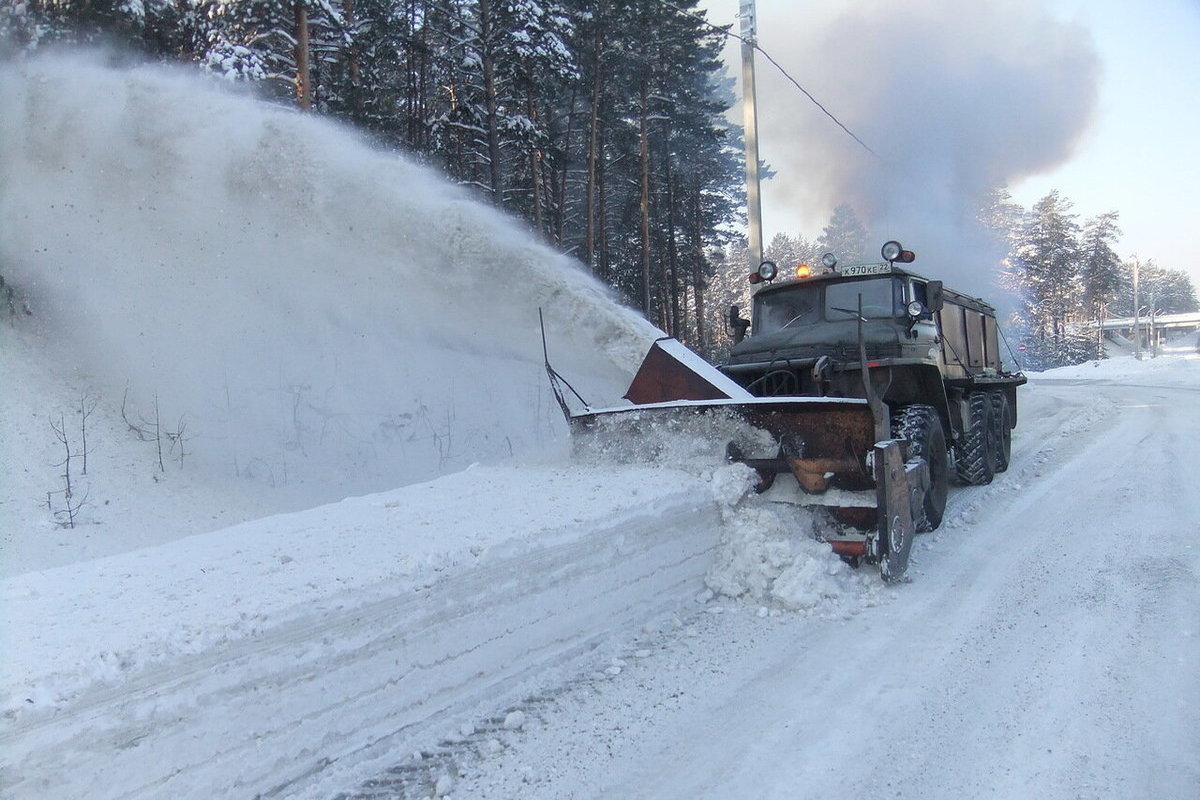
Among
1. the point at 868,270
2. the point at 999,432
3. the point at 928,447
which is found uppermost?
the point at 868,270

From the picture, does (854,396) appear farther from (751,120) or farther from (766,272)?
(751,120)

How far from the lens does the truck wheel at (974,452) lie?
318 inches

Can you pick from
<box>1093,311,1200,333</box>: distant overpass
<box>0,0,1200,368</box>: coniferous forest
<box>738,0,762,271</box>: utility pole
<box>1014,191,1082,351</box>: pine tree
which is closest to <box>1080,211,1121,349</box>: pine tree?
<box>1014,191,1082,351</box>: pine tree

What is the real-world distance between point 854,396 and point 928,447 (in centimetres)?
77

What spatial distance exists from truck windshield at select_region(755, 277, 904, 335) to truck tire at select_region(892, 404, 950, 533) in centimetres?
106

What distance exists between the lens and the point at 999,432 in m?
9.27

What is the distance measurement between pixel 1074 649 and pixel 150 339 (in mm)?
10927

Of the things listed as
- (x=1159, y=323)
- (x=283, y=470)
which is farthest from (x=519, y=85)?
(x=1159, y=323)

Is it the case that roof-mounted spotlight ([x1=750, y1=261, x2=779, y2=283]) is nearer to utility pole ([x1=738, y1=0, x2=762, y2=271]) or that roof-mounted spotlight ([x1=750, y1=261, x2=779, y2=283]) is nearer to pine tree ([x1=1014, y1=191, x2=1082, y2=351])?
utility pole ([x1=738, y1=0, x2=762, y2=271])

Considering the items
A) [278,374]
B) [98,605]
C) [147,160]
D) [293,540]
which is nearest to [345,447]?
[278,374]

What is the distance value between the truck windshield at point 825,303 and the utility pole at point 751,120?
4.57 m

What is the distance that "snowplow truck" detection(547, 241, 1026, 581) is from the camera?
5113mm

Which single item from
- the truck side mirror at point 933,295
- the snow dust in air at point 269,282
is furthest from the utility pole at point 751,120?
the truck side mirror at point 933,295

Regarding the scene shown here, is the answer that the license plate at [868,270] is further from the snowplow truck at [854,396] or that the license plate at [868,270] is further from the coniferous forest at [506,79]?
the coniferous forest at [506,79]
